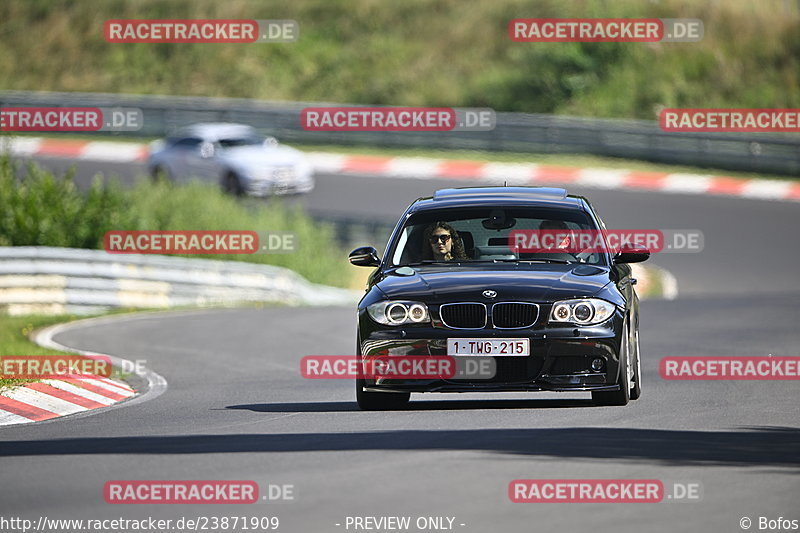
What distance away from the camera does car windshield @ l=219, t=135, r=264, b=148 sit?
3738cm

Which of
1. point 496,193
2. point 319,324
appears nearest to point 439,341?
point 496,193

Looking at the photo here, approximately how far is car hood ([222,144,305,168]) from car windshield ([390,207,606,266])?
76.8 feet

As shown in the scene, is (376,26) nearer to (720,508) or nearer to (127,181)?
(127,181)

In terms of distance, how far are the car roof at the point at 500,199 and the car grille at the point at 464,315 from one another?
4.63 ft

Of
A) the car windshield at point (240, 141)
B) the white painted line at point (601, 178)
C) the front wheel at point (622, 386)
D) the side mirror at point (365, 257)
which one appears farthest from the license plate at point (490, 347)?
the car windshield at point (240, 141)

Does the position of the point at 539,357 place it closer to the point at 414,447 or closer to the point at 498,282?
the point at 498,282

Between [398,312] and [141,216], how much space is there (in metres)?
18.2

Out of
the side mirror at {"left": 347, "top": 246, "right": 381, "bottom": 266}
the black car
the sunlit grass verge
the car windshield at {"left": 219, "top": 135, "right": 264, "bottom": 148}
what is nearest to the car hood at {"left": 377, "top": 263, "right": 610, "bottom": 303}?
the black car

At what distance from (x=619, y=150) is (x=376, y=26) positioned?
15800 mm

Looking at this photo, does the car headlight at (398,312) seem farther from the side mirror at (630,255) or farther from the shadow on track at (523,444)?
the side mirror at (630,255)

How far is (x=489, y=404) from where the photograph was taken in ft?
40.8

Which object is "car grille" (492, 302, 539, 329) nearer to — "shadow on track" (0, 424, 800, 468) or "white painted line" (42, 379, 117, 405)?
"shadow on track" (0, 424, 800, 468)

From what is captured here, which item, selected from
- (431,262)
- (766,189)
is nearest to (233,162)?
(766,189)

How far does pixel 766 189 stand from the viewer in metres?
36.0
